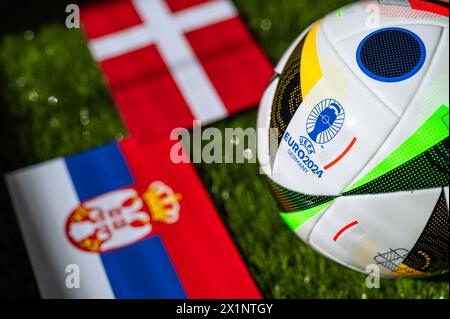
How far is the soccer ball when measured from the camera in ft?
8.68

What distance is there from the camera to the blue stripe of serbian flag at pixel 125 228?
3723 mm

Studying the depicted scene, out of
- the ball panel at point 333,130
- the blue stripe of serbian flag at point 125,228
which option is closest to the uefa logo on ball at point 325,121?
the ball panel at point 333,130

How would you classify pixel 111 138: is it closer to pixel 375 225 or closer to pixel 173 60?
pixel 173 60

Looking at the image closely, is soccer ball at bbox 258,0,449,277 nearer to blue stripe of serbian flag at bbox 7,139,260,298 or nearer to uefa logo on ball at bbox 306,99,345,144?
uefa logo on ball at bbox 306,99,345,144

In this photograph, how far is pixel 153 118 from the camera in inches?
177

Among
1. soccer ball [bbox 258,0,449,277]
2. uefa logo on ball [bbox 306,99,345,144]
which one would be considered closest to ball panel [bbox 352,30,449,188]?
soccer ball [bbox 258,0,449,277]

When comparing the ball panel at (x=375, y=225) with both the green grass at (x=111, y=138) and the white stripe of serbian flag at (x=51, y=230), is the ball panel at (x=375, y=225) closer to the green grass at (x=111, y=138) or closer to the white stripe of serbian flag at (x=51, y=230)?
the green grass at (x=111, y=138)

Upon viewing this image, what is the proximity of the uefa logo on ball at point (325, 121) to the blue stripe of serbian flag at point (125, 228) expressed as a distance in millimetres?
1309

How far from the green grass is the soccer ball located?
1.94ft

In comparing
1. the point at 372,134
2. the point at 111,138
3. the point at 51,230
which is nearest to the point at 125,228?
the point at 51,230

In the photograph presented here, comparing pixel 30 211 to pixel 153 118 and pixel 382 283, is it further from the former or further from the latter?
pixel 382 283

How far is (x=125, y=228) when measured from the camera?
3926 mm
